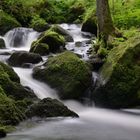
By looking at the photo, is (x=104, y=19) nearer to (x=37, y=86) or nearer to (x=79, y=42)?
(x=79, y=42)

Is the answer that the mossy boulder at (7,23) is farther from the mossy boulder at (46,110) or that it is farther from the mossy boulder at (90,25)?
the mossy boulder at (46,110)

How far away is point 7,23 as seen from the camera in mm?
19781

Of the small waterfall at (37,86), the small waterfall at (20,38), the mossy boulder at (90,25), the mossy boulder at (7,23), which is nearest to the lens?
the small waterfall at (37,86)

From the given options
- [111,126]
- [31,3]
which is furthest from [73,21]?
[111,126]

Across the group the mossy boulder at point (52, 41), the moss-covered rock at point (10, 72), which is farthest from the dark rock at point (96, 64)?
the mossy boulder at point (52, 41)

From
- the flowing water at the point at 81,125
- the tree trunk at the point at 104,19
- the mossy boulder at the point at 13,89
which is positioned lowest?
the flowing water at the point at 81,125

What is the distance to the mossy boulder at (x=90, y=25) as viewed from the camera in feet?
59.1

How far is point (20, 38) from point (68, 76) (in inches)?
302

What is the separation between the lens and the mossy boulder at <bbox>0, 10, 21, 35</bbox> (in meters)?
19.5

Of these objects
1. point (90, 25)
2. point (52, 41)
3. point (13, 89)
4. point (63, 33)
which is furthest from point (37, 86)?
point (90, 25)

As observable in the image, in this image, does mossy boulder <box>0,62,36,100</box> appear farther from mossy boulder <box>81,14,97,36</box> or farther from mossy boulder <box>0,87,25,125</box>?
mossy boulder <box>81,14,97,36</box>

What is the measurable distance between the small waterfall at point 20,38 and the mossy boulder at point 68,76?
19.9 ft

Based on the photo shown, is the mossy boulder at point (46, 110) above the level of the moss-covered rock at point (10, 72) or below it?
below

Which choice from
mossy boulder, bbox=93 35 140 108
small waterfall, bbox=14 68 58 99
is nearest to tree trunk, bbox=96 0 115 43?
mossy boulder, bbox=93 35 140 108
